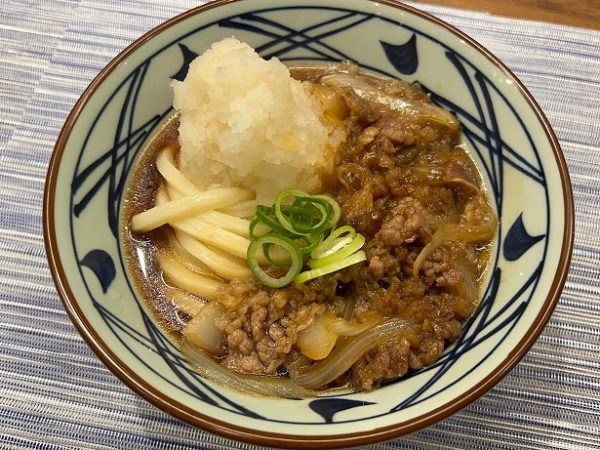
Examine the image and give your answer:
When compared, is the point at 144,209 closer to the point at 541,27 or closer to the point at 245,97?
the point at 245,97

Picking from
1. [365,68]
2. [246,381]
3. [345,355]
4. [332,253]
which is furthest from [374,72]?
[246,381]

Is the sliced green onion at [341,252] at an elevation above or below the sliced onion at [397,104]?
below

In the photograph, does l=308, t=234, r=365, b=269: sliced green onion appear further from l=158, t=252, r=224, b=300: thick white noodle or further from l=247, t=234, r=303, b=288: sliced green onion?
l=158, t=252, r=224, b=300: thick white noodle

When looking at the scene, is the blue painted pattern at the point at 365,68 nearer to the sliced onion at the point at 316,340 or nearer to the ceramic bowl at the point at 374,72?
the ceramic bowl at the point at 374,72

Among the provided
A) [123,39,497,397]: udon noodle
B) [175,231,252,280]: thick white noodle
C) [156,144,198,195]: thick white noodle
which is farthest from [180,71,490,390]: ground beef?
[156,144,198,195]: thick white noodle

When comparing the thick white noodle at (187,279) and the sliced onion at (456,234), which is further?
the thick white noodle at (187,279)

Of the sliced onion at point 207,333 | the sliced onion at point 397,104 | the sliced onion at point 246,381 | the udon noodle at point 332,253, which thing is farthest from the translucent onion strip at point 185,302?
the sliced onion at point 397,104
